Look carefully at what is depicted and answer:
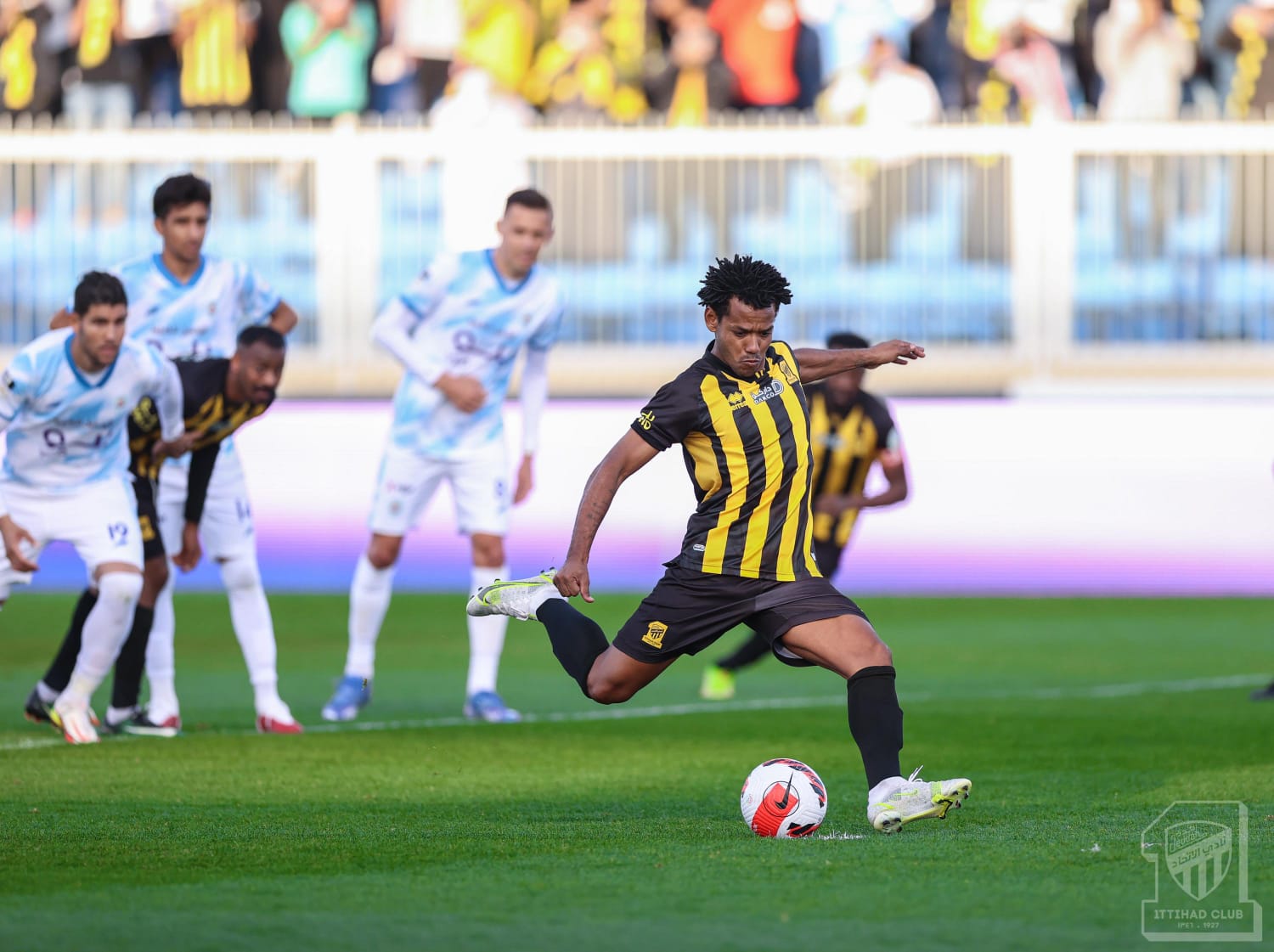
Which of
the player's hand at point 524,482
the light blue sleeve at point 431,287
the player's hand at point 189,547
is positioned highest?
the light blue sleeve at point 431,287

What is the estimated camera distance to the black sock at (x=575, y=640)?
22.3 feet

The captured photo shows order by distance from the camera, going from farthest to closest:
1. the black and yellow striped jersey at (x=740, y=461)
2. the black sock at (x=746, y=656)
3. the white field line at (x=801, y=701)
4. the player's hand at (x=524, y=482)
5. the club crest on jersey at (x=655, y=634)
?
the black sock at (x=746, y=656) < the player's hand at (x=524, y=482) < the white field line at (x=801, y=701) < the club crest on jersey at (x=655, y=634) < the black and yellow striped jersey at (x=740, y=461)

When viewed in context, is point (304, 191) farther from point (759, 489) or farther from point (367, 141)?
point (759, 489)

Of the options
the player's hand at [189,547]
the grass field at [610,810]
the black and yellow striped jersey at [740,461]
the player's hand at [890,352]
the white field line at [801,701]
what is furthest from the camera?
the white field line at [801,701]

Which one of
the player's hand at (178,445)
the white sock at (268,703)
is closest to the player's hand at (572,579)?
the player's hand at (178,445)

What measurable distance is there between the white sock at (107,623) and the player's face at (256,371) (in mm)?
923

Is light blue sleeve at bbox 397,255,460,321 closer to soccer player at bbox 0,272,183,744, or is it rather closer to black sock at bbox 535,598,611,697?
soccer player at bbox 0,272,183,744

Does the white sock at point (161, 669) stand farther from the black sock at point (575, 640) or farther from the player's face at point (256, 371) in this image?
the black sock at point (575, 640)

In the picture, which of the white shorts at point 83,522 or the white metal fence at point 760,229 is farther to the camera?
the white metal fence at point 760,229

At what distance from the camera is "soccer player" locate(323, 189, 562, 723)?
9617 mm

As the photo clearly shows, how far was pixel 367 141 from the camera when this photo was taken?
51.6 feet

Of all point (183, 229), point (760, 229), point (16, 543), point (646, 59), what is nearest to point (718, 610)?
point (16, 543)

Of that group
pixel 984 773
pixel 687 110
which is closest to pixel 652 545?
pixel 687 110

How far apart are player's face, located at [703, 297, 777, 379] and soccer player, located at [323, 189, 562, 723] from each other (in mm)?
3301
